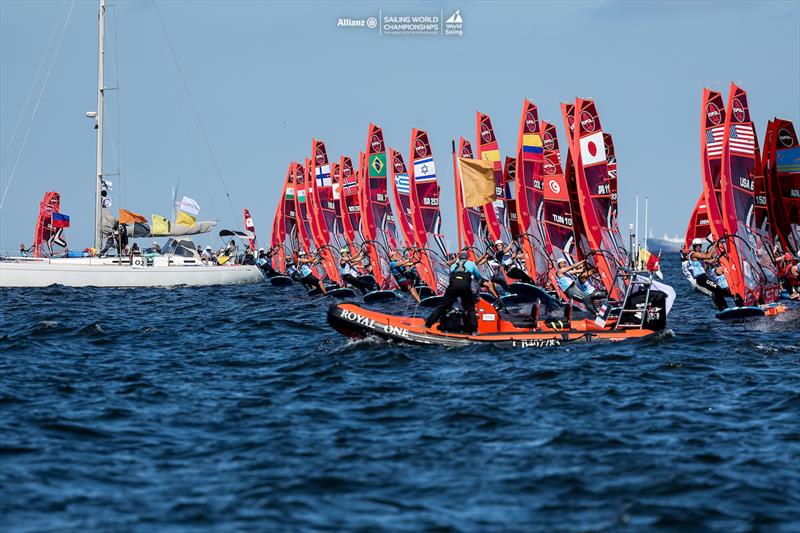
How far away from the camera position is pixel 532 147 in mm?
36781

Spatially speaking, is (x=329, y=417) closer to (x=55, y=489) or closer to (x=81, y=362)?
(x=55, y=489)

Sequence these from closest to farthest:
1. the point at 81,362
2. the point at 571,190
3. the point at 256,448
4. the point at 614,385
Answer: the point at 256,448 < the point at 614,385 < the point at 81,362 < the point at 571,190

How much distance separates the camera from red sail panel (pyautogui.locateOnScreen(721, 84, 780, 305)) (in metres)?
29.2

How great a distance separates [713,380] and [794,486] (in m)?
7.02

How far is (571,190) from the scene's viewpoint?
37.1 m

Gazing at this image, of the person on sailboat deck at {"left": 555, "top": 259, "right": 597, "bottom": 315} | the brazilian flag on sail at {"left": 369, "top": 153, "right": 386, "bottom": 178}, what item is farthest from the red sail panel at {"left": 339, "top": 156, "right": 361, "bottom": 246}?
the person on sailboat deck at {"left": 555, "top": 259, "right": 597, "bottom": 315}

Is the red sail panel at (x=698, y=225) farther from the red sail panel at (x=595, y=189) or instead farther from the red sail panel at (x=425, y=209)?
the red sail panel at (x=425, y=209)

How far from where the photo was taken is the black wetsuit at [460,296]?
71.0 feet

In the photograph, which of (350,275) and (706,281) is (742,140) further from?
(350,275)

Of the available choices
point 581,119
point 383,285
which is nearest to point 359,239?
point 383,285

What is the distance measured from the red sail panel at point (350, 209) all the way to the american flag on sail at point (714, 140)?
21335mm

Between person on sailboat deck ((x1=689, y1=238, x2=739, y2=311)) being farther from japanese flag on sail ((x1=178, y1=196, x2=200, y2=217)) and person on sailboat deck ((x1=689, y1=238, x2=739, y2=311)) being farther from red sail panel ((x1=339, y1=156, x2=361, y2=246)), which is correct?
japanese flag on sail ((x1=178, y1=196, x2=200, y2=217))

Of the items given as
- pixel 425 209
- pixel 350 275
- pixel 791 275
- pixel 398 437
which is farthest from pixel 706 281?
pixel 398 437

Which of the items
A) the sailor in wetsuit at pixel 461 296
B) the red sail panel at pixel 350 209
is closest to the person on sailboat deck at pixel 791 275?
the sailor in wetsuit at pixel 461 296
